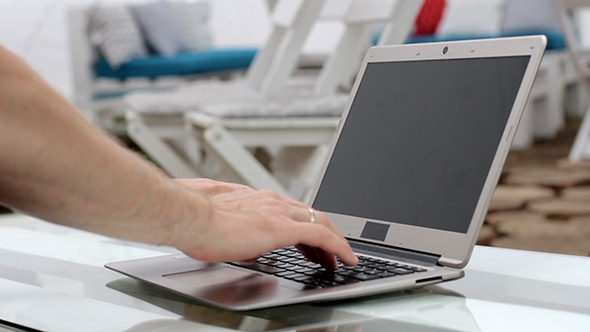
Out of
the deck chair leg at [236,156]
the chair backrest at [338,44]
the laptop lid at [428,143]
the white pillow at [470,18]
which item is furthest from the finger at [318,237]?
the white pillow at [470,18]

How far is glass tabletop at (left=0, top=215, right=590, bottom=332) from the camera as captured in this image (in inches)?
14.9

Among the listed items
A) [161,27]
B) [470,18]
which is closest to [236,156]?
[161,27]

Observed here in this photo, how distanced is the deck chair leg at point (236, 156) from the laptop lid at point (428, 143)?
961 mm

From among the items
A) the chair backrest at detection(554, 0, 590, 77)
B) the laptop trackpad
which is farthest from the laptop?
the chair backrest at detection(554, 0, 590, 77)

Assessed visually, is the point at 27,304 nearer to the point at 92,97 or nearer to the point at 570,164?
the point at 570,164

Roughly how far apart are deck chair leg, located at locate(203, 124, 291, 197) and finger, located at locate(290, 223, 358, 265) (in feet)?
3.80

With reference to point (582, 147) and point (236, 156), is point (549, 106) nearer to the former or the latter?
point (582, 147)

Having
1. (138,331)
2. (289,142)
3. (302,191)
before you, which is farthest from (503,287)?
(302,191)

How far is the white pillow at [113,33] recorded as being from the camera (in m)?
3.86

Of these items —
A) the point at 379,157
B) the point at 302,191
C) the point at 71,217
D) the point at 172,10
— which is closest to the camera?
the point at 71,217

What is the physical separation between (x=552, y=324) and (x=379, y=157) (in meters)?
0.24

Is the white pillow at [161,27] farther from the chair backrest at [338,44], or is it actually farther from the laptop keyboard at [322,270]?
the laptop keyboard at [322,270]

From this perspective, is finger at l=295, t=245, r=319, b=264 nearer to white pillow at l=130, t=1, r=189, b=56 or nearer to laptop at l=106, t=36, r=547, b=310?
laptop at l=106, t=36, r=547, b=310

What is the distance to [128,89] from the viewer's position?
4027mm
